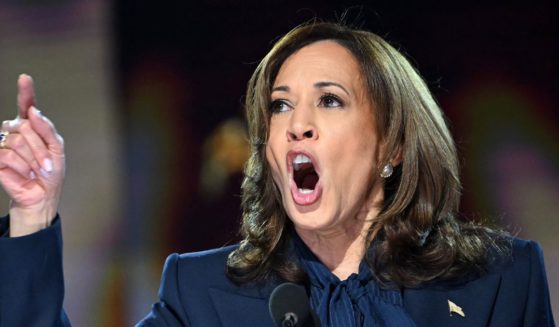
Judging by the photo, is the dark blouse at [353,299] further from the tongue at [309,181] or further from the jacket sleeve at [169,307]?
the jacket sleeve at [169,307]

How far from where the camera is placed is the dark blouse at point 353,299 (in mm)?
2037

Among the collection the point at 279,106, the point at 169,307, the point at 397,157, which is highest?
the point at 279,106

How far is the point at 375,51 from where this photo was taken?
2.24m

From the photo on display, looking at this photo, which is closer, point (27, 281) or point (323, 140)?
point (27, 281)

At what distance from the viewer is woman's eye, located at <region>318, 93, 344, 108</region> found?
6.98 ft

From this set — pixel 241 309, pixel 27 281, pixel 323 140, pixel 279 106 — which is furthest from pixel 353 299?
pixel 27 281

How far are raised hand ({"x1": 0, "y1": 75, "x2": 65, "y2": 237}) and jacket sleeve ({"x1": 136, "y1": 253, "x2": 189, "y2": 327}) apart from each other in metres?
0.43

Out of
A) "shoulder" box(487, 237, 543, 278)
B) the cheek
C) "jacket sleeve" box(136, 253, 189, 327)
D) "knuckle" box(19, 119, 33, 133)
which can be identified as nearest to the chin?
the cheek

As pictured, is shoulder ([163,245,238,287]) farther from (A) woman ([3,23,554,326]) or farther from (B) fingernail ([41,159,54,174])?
(B) fingernail ([41,159,54,174])

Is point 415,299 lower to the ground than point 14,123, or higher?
lower

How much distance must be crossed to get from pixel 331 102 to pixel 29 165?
0.74m

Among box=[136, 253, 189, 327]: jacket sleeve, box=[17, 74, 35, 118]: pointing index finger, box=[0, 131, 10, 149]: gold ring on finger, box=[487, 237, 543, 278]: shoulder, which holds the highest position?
box=[17, 74, 35, 118]: pointing index finger

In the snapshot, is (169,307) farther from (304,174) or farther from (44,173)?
(44,173)

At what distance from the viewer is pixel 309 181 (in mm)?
2217
